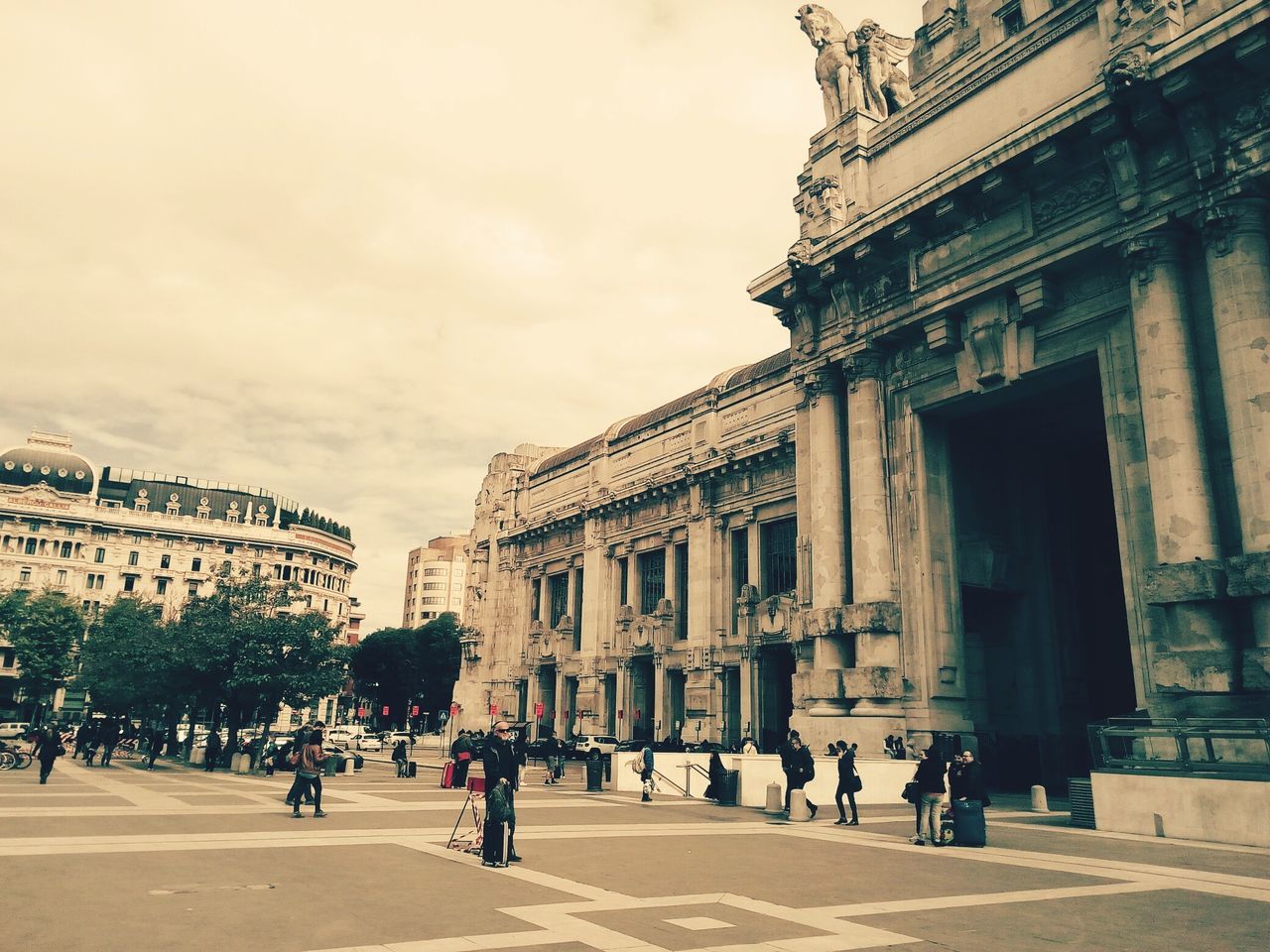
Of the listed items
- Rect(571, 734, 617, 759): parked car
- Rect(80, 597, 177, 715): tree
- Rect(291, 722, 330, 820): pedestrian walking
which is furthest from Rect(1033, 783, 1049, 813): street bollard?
Rect(80, 597, 177, 715): tree

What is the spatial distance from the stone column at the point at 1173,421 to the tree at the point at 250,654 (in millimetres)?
29381

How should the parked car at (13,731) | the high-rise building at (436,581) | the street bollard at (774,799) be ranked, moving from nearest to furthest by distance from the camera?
the street bollard at (774,799), the parked car at (13,731), the high-rise building at (436,581)

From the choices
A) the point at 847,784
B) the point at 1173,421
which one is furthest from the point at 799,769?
the point at 1173,421

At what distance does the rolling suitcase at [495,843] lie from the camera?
11.8 m

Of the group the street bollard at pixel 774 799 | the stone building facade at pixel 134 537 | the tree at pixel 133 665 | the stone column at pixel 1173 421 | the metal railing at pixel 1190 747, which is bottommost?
the street bollard at pixel 774 799

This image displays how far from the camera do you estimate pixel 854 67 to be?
31281mm

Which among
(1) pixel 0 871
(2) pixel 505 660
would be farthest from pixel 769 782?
(2) pixel 505 660

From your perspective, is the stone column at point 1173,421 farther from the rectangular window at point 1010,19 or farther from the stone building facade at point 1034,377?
the rectangular window at point 1010,19

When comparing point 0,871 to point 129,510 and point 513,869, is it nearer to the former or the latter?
point 513,869

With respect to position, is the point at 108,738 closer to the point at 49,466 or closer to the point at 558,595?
the point at 558,595

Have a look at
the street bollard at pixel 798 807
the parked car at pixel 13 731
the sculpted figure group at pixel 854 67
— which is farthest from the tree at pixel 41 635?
the street bollard at pixel 798 807

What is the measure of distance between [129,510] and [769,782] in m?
96.8

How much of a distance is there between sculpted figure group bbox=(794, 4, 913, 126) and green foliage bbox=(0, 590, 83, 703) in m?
71.1

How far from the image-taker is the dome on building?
325 feet
